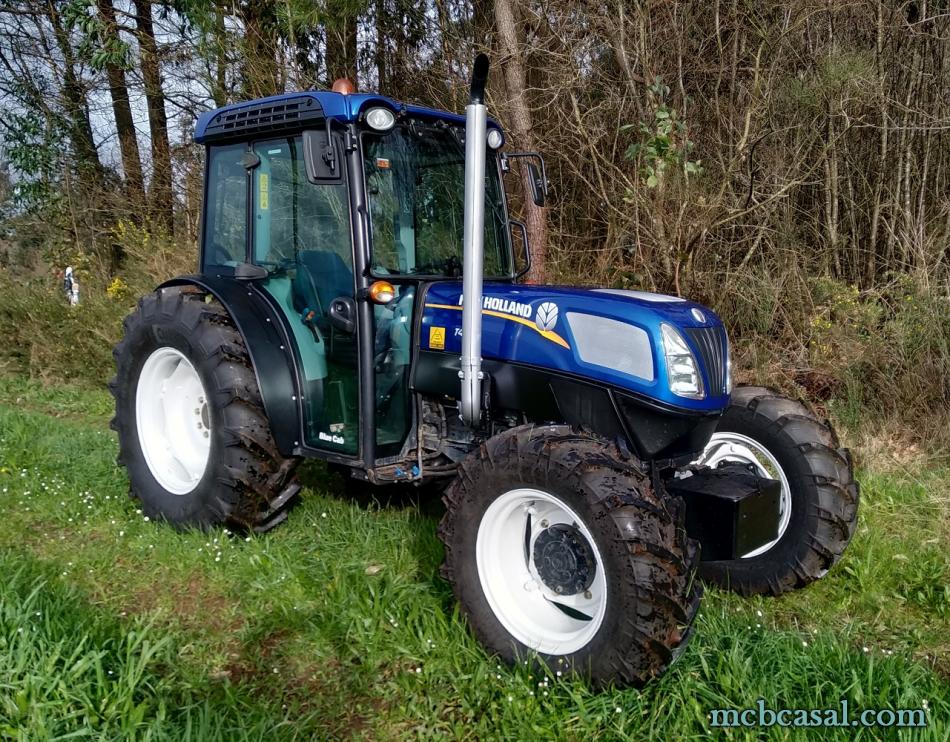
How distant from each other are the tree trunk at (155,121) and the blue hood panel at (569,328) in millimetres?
7730

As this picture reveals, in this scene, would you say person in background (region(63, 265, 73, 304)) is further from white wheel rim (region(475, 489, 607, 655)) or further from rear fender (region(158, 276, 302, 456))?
white wheel rim (region(475, 489, 607, 655))

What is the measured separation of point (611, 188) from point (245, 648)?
218 inches

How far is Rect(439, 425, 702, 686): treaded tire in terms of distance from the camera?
2.41 m

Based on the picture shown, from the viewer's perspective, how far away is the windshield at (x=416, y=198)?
3379 mm

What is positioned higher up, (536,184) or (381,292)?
(536,184)

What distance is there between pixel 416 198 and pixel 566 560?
173cm

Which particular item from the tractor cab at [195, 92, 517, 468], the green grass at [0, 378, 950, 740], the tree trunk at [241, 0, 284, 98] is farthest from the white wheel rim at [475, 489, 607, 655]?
the tree trunk at [241, 0, 284, 98]

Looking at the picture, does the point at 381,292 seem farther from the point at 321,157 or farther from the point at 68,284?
the point at 68,284

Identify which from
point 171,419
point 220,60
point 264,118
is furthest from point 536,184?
point 220,60

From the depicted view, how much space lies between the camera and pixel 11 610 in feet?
9.06

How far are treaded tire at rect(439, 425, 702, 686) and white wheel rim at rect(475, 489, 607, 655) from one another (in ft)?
0.11

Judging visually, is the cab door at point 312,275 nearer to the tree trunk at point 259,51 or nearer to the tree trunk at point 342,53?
the tree trunk at point 342,53

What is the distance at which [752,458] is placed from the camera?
3533 millimetres

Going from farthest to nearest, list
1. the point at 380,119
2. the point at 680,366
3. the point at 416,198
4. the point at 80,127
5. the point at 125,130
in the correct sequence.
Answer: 1. the point at 80,127
2. the point at 125,130
3. the point at 416,198
4. the point at 380,119
5. the point at 680,366
